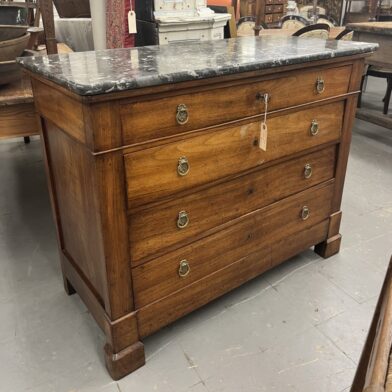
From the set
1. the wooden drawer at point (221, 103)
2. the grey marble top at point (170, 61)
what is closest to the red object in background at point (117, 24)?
the grey marble top at point (170, 61)

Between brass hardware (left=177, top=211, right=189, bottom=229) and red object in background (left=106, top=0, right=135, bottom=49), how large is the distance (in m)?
1.10

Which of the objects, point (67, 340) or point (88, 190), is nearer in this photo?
point (88, 190)

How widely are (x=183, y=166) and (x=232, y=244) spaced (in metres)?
0.45

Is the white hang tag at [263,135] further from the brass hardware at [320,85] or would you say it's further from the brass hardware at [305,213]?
the brass hardware at [305,213]

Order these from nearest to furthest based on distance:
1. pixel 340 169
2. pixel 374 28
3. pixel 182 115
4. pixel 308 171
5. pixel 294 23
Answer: pixel 182 115
pixel 308 171
pixel 340 169
pixel 374 28
pixel 294 23

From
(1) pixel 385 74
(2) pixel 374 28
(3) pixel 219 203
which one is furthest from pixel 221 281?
(1) pixel 385 74

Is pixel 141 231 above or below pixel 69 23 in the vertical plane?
below

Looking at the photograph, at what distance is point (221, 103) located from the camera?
1335mm

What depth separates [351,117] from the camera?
6.05ft

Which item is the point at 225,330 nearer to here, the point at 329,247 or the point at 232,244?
the point at 232,244

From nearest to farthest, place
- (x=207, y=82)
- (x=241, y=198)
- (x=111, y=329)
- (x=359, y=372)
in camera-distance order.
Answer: (x=359, y=372) → (x=207, y=82) → (x=111, y=329) → (x=241, y=198)

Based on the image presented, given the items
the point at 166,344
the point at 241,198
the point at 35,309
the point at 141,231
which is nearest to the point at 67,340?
the point at 35,309

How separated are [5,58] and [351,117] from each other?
1.45m

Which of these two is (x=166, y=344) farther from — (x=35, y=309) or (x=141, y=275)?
(x=35, y=309)
